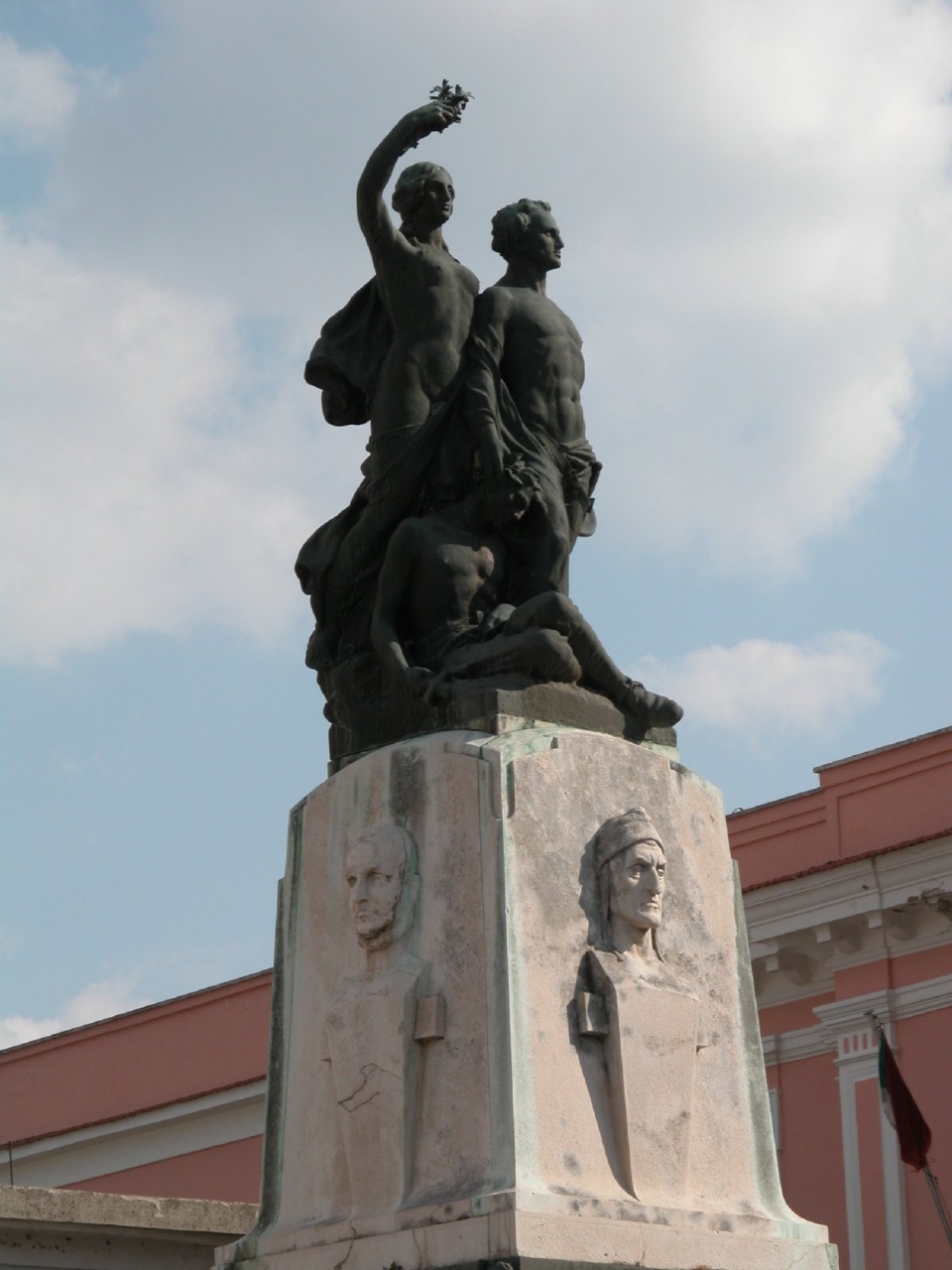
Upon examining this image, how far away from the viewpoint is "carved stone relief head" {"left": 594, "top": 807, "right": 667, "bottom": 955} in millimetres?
6465

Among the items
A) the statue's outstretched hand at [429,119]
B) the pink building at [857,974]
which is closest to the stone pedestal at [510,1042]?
the statue's outstretched hand at [429,119]

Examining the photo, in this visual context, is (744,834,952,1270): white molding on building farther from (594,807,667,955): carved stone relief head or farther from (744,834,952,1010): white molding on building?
(594,807,667,955): carved stone relief head

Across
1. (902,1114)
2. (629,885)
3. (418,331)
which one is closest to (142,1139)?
(902,1114)

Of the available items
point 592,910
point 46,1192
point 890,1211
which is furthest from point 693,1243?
point 890,1211

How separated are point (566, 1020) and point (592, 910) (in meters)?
0.33

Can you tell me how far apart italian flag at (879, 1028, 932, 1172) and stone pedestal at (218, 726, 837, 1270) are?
9.64m

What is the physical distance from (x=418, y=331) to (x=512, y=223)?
1.39ft

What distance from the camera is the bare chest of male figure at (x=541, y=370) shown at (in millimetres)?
7309

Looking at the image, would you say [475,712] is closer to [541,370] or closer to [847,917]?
[541,370]

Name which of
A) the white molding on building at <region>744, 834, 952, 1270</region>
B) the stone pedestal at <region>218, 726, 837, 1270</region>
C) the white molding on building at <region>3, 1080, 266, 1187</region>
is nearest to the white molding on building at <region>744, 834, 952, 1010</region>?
the white molding on building at <region>744, 834, 952, 1270</region>

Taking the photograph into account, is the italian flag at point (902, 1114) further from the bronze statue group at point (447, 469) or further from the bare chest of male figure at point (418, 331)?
the bare chest of male figure at point (418, 331)

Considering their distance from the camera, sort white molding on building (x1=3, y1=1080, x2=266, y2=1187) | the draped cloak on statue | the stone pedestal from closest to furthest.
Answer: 1. the stone pedestal
2. the draped cloak on statue
3. white molding on building (x1=3, y1=1080, x2=266, y2=1187)

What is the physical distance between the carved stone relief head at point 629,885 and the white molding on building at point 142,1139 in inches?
571

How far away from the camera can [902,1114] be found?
16.1m
